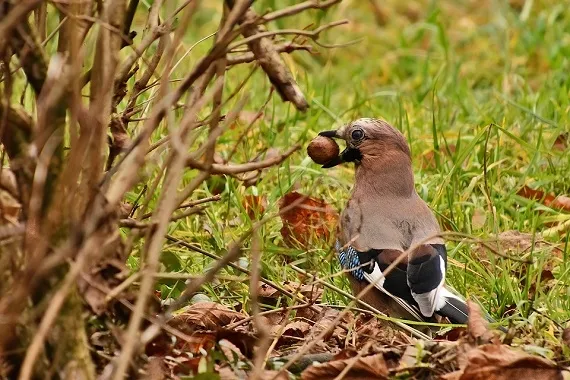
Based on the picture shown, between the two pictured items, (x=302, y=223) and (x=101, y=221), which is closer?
(x=101, y=221)

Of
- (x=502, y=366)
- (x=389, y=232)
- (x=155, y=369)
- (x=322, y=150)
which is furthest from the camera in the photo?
(x=322, y=150)

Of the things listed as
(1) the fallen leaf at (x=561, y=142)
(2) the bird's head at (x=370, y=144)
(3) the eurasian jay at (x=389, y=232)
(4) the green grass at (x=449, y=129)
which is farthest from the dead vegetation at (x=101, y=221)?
(1) the fallen leaf at (x=561, y=142)

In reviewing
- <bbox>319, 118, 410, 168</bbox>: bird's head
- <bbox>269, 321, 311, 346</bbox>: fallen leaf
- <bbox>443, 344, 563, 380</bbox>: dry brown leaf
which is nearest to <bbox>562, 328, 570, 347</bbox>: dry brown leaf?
<bbox>443, 344, 563, 380</bbox>: dry brown leaf

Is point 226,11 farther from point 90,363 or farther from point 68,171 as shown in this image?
point 90,363

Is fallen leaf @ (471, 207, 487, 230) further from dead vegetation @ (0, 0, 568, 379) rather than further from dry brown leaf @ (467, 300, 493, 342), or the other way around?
dead vegetation @ (0, 0, 568, 379)

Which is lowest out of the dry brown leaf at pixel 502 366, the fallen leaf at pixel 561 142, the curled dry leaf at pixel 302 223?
the fallen leaf at pixel 561 142

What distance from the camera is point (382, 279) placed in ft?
13.4

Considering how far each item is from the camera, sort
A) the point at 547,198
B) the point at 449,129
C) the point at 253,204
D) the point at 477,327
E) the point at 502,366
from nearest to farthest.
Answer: the point at 502,366 → the point at 477,327 → the point at 253,204 → the point at 547,198 → the point at 449,129

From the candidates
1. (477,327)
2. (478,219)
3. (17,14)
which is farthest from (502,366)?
(478,219)

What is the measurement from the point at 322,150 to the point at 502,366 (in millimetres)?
1888

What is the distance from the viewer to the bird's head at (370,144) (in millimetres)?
4906

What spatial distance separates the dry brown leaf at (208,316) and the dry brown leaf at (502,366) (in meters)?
0.93

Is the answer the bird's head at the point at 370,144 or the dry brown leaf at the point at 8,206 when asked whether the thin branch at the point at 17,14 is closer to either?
the dry brown leaf at the point at 8,206

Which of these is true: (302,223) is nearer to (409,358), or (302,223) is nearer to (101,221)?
(409,358)
